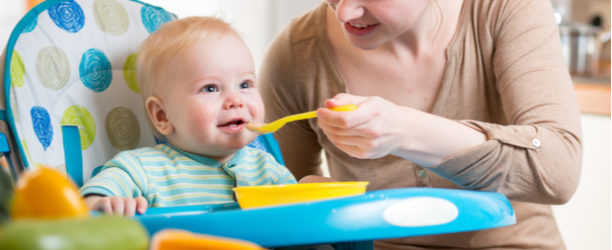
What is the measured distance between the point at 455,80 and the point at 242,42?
0.41m

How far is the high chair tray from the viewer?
0.57m

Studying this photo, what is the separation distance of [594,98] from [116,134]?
4.77ft

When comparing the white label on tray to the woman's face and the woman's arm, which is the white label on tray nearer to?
the woman's face

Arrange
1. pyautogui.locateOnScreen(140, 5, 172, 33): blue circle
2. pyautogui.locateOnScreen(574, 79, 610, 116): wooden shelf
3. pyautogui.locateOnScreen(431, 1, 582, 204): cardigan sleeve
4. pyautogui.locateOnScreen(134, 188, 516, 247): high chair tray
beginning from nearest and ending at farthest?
pyautogui.locateOnScreen(134, 188, 516, 247): high chair tray
pyautogui.locateOnScreen(431, 1, 582, 204): cardigan sleeve
pyautogui.locateOnScreen(140, 5, 172, 33): blue circle
pyautogui.locateOnScreen(574, 79, 610, 116): wooden shelf

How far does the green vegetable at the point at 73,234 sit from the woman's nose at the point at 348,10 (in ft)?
2.14

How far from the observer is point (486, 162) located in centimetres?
82

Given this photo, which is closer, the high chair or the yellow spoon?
the high chair

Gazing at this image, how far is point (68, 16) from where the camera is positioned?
1.02 m

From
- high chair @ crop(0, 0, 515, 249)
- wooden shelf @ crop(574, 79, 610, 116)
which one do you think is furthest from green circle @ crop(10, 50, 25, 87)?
wooden shelf @ crop(574, 79, 610, 116)

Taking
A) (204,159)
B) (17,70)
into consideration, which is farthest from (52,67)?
(204,159)

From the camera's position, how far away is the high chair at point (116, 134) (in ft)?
1.89

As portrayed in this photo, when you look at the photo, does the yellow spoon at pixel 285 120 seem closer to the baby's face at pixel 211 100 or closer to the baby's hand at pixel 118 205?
the baby's face at pixel 211 100

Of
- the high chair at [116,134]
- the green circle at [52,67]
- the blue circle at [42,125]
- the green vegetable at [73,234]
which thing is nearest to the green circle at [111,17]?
the high chair at [116,134]

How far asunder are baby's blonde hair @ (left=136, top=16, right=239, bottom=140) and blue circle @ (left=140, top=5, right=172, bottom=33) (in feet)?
0.30
